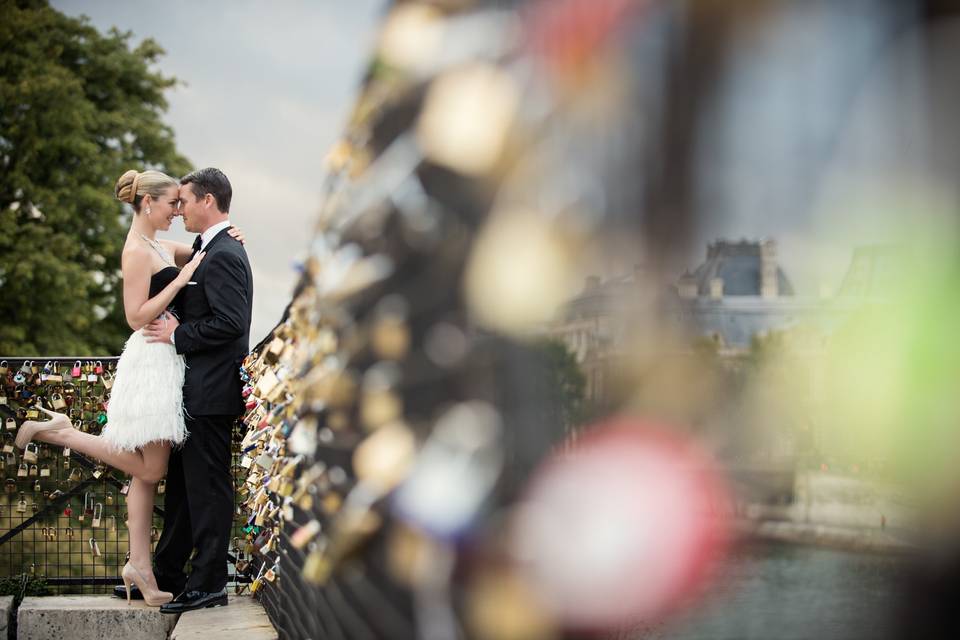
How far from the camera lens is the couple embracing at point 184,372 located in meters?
4.40

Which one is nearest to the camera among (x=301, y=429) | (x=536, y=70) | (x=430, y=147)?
(x=536, y=70)

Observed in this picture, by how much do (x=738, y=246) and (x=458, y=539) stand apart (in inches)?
20.1

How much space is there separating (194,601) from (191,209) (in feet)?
6.40

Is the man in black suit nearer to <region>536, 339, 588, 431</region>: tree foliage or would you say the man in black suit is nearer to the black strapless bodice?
the black strapless bodice

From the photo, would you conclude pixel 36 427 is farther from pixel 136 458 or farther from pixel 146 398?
pixel 146 398

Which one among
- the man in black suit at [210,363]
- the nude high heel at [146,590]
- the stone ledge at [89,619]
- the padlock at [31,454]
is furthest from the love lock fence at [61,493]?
the man in black suit at [210,363]

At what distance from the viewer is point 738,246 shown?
1.15 metres

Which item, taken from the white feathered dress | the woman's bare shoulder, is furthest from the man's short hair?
the white feathered dress

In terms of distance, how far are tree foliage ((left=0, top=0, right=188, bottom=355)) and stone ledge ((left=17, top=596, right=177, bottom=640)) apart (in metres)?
15.9

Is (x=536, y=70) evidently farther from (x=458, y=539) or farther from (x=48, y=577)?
(x=48, y=577)

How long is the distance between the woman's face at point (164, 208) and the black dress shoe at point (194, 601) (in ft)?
6.13

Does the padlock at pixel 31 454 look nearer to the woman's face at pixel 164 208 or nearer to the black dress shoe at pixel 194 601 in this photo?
the black dress shoe at pixel 194 601

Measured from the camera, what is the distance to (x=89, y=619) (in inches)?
188

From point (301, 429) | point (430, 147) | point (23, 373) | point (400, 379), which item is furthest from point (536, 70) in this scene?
point (23, 373)
